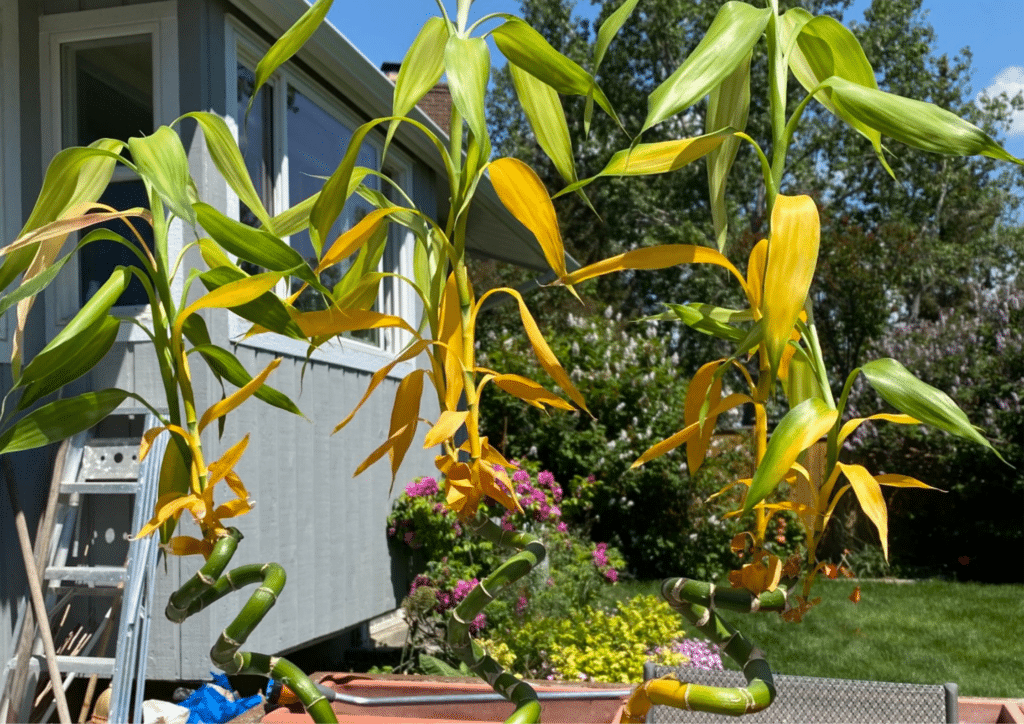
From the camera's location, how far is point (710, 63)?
2.10ft

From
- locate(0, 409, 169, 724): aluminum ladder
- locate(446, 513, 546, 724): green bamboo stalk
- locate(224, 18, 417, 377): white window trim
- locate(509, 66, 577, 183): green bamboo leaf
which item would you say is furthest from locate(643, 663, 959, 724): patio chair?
locate(0, 409, 169, 724): aluminum ladder

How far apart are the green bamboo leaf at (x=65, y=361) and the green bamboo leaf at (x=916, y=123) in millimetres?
533

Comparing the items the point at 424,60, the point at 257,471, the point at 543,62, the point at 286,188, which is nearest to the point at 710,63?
the point at 543,62

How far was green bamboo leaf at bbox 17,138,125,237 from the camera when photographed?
71 cm

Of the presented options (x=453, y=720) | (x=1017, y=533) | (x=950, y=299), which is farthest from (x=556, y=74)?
(x=950, y=299)

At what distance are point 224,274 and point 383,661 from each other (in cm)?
571

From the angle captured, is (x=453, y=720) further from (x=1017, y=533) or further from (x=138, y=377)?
(x=1017, y=533)

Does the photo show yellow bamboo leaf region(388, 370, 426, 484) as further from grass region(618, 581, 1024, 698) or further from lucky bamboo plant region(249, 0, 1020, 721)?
grass region(618, 581, 1024, 698)

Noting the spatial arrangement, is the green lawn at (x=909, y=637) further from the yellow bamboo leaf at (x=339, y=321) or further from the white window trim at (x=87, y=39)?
the yellow bamboo leaf at (x=339, y=321)

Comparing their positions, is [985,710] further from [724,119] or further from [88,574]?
[88,574]

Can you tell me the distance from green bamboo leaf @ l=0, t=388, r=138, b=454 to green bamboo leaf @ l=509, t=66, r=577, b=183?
0.36 m

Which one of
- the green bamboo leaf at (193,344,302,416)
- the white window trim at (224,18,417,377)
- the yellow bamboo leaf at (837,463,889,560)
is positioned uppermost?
the white window trim at (224,18,417,377)

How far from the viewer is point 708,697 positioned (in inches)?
28.7

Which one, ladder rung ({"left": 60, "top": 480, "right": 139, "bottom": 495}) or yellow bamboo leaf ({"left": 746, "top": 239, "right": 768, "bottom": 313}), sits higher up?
yellow bamboo leaf ({"left": 746, "top": 239, "right": 768, "bottom": 313})
